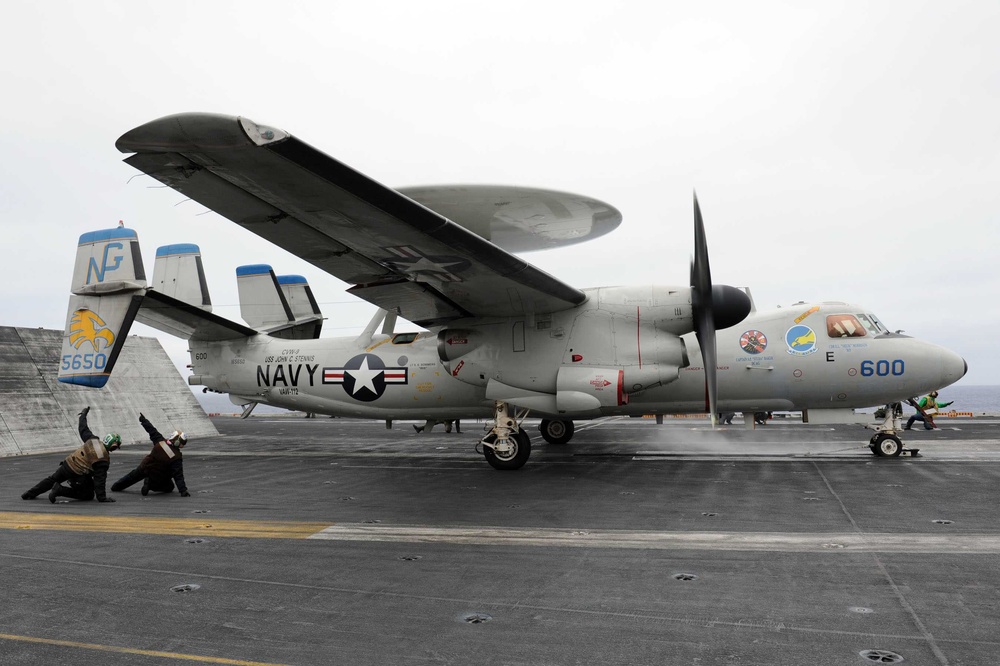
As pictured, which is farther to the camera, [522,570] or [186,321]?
[186,321]

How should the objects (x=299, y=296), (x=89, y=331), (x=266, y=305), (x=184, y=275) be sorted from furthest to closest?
1. (x=299, y=296)
2. (x=266, y=305)
3. (x=184, y=275)
4. (x=89, y=331)

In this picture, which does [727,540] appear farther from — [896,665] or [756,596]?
[896,665]

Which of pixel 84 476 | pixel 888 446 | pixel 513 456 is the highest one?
pixel 888 446

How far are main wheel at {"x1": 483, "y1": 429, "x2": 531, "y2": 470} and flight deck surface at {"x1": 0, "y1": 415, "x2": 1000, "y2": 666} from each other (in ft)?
3.57

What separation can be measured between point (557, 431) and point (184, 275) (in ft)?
52.3

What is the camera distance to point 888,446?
1653cm

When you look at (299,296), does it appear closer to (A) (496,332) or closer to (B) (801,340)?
(A) (496,332)

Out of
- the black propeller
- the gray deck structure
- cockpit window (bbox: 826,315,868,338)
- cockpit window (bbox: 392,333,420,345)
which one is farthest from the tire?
the gray deck structure

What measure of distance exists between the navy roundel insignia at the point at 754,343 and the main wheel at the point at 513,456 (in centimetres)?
622

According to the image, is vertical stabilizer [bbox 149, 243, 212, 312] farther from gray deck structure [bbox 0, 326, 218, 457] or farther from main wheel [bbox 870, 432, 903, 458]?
main wheel [bbox 870, 432, 903, 458]

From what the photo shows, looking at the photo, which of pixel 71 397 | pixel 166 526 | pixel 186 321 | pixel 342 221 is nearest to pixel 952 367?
pixel 342 221

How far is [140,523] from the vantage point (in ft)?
33.2

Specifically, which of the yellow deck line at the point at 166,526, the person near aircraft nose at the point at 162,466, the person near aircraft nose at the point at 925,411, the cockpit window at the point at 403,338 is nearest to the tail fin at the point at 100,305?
the person near aircraft nose at the point at 162,466

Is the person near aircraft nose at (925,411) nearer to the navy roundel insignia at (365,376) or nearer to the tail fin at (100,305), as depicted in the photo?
the navy roundel insignia at (365,376)
